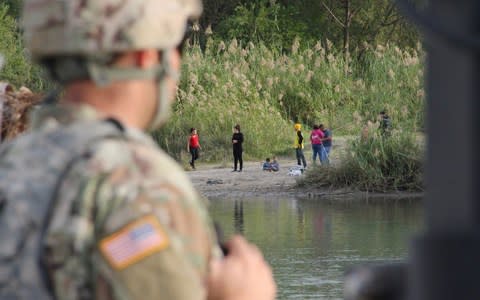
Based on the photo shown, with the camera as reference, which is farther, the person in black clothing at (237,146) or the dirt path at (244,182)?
the person in black clothing at (237,146)

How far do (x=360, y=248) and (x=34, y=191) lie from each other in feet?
62.1

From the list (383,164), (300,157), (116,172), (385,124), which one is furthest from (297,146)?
(116,172)

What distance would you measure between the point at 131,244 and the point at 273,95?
40163 mm

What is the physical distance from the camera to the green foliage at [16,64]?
43344 millimetres

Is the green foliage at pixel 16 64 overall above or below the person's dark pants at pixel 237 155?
above

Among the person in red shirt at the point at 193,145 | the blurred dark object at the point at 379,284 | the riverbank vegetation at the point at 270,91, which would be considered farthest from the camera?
the riverbank vegetation at the point at 270,91

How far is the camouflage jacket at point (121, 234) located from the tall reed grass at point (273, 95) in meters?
36.3

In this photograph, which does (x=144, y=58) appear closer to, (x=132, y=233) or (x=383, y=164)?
(x=132, y=233)

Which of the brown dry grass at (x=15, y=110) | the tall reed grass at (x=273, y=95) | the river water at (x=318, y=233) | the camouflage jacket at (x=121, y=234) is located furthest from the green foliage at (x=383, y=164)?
the camouflage jacket at (x=121, y=234)

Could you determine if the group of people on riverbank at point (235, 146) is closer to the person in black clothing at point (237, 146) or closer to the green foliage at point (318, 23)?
the person in black clothing at point (237, 146)

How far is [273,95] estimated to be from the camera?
139ft

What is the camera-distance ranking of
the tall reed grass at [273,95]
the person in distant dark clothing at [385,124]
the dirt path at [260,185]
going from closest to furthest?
the dirt path at [260,185]
the person in distant dark clothing at [385,124]
the tall reed grass at [273,95]

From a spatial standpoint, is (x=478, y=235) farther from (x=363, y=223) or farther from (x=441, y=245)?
(x=363, y=223)

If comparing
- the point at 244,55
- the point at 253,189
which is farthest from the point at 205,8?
the point at 253,189
